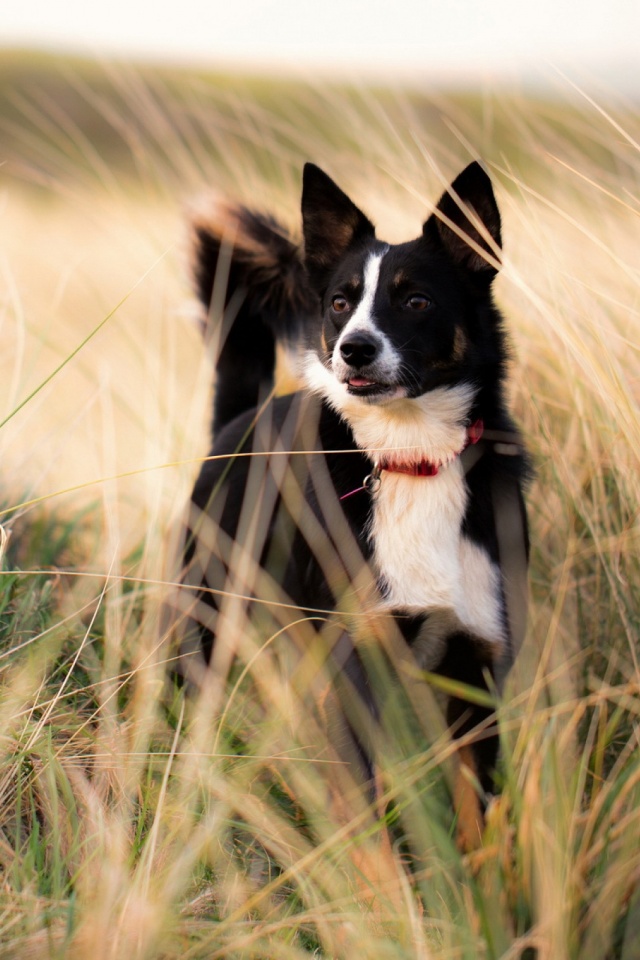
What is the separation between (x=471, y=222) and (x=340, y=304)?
1.34 feet

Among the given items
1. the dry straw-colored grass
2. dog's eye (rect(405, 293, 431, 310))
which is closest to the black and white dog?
dog's eye (rect(405, 293, 431, 310))

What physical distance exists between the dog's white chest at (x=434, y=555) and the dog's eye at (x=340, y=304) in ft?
1.60

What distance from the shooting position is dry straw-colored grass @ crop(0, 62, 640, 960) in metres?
1.51

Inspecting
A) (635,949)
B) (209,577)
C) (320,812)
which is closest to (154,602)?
(209,577)

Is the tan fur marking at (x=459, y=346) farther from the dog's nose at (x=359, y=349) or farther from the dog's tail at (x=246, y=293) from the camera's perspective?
the dog's tail at (x=246, y=293)

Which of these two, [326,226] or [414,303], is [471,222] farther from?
[326,226]

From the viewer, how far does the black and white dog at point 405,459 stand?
2348mm

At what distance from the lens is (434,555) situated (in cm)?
236

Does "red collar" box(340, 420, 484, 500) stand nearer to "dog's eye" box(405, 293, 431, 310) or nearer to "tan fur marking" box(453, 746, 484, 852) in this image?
"dog's eye" box(405, 293, 431, 310)

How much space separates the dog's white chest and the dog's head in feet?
0.82

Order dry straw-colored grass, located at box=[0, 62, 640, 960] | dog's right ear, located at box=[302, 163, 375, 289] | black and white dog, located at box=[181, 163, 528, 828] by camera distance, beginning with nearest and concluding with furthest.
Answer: dry straw-colored grass, located at box=[0, 62, 640, 960] → black and white dog, located at box=[181, 163, 528, 828] → dog's right ear, located at box=[302, 163, 375, 289]

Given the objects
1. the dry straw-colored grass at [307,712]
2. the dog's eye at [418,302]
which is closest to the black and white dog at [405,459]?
the dog's eye at [418,302]

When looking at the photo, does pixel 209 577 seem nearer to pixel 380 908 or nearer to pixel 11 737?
pixel 11 737

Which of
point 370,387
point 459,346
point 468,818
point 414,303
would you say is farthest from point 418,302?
point 468,818
